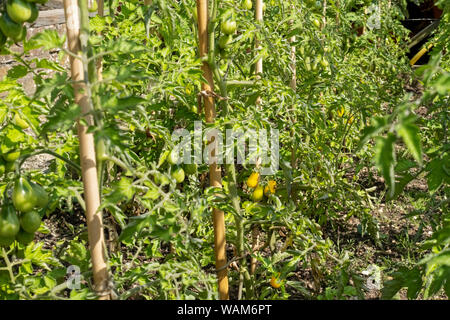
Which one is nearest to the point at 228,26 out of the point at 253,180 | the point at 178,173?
the point at 178,173

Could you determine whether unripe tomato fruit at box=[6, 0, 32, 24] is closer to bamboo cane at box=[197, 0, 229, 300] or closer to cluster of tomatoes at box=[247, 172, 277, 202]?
bamboo cane at box=[197, 0, 229, 300]

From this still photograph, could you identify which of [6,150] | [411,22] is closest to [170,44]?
[6,150]

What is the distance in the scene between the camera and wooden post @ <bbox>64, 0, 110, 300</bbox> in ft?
3.70

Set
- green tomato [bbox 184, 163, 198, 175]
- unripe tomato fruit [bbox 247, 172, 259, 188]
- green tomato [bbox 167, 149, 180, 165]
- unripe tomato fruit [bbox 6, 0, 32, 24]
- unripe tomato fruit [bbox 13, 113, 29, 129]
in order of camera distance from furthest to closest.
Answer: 1. unripe tomato fruit [bbox 247, 172, 259, 188]
2. green tomato [bbox 184, 163, 198, 175]
3. green tomato [bbox 167, 149, 180, 165]
4. unripe tomato fruit [bbox 13, 113, 29, 129]
5. unripe tomato fruit [bbox 6, 0, 32, 24]

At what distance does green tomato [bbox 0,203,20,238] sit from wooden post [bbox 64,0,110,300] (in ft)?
0.53

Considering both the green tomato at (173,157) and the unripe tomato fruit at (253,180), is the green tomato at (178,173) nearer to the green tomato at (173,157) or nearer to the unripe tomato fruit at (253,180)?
the green tomato at (173,157)

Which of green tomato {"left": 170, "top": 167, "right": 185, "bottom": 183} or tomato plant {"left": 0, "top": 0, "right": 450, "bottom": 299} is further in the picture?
green tomato {"left": 170, "top": 167, "right": 185, "bottom": 183}

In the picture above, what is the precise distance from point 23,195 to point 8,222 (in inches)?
2.9

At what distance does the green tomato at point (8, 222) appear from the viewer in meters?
1.21

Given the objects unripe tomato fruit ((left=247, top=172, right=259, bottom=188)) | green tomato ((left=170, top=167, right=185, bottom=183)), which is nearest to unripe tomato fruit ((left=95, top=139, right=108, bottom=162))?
green tomato ((left=170, top=167, right=185, bottom=183))

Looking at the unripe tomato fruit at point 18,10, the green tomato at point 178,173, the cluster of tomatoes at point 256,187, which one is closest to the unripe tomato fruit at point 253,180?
the cluster of tomatoes at point 256,187

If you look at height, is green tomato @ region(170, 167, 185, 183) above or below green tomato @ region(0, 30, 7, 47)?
below

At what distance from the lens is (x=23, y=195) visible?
1196 mm

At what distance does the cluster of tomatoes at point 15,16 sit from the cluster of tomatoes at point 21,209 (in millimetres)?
309
